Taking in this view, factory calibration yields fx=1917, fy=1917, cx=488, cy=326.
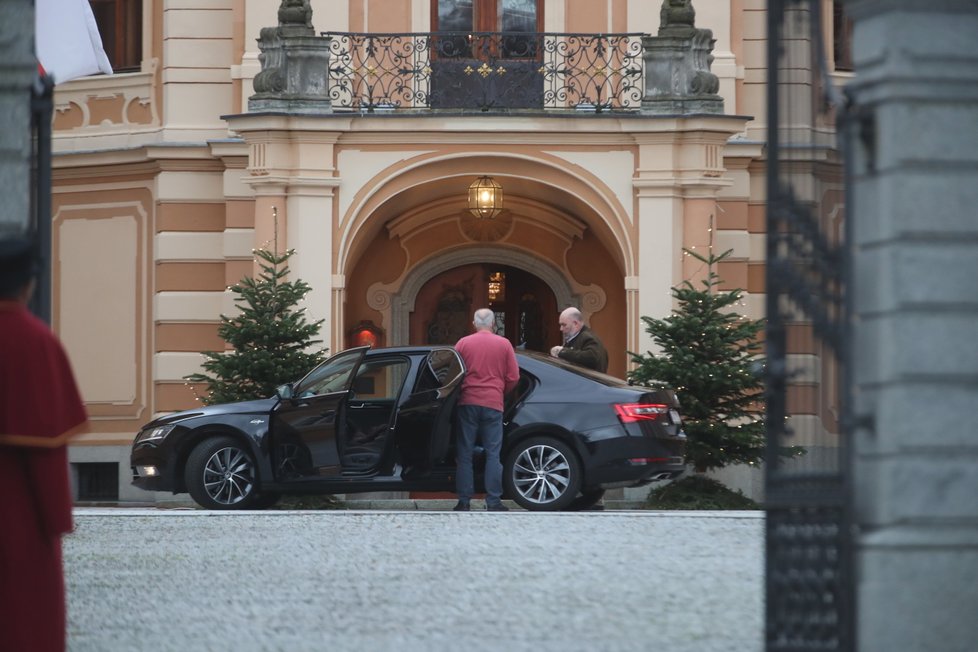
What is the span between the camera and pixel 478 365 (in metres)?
16.4

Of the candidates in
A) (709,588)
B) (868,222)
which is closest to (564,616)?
(709,588)

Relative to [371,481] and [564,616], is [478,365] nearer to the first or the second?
[371,481]

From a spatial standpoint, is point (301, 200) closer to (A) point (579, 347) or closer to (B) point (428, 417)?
(A) point (579, 347)

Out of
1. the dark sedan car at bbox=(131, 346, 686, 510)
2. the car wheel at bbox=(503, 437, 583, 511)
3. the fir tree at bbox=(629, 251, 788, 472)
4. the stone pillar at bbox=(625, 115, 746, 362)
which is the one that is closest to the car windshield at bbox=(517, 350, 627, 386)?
the dark sedan car at bbox=(131, 346, 686, 510)

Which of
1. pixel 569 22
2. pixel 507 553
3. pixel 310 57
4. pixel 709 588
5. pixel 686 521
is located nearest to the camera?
pixel 709 588

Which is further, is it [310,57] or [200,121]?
[200,121]

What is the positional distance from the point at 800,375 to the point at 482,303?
18355 millimetres

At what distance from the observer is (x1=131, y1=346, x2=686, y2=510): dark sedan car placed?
16250 mm

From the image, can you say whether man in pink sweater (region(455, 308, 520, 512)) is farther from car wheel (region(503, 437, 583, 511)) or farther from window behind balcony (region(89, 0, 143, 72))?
window behind balcony (region(89, 0, 143, 72))

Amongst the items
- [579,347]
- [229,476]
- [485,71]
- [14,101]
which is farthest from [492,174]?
[14,101]

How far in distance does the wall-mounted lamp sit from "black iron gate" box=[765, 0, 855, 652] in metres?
16.0

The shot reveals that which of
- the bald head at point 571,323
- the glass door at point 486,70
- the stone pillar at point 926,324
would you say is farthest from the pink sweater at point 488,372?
the stone pillar at point 926,324

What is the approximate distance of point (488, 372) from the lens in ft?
53.6

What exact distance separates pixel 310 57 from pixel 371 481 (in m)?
7.29
